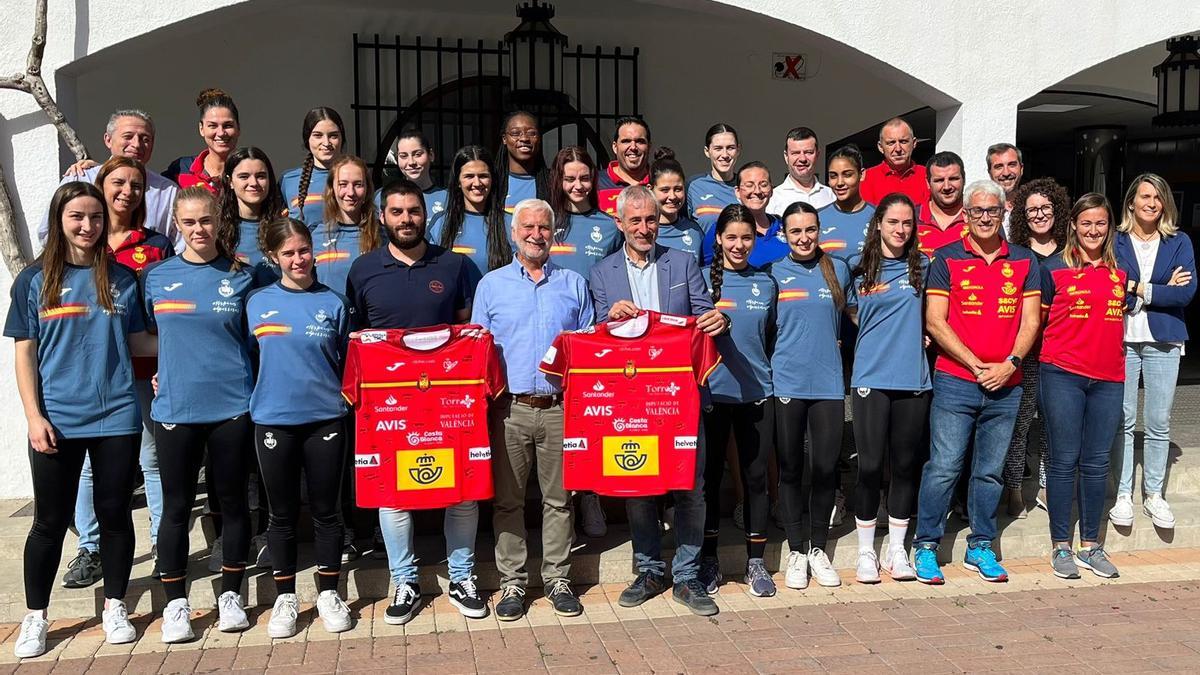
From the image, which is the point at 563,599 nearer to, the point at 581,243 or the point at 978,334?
the point at 581,243

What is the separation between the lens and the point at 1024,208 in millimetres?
5609

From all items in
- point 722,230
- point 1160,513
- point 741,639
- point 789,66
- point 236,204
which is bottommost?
point 741,639

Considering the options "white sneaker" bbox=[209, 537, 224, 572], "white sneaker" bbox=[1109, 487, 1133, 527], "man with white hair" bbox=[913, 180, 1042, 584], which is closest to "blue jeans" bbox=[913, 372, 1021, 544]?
"man with white hair" bbox=[913, 180, 1042, 584]

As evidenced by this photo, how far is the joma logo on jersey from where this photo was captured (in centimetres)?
474

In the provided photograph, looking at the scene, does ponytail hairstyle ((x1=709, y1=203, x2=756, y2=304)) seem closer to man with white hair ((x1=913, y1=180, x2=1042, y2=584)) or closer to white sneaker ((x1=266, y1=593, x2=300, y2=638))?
man with white hair ((x1=913, y1=180, x2=1042, y2=584))

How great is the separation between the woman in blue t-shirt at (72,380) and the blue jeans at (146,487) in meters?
0.40

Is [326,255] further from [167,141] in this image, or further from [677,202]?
[167,141]

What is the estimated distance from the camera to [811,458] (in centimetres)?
520

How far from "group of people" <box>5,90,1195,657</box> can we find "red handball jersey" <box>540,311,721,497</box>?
3.7 inches

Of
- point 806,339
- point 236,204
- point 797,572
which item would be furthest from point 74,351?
point 797,572

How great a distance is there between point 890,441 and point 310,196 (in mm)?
3110

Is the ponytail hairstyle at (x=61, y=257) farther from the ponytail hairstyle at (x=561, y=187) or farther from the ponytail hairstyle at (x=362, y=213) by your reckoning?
the ponytail hairstyle at (x=561, y=187)

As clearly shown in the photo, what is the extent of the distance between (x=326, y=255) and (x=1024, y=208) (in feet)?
11.9

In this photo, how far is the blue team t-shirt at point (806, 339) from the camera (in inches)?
195
